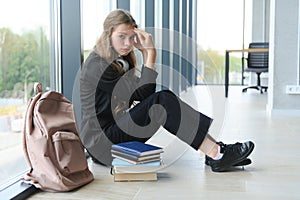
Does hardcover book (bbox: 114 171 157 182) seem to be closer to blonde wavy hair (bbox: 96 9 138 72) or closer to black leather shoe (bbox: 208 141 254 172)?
black leather shoe (bbox: 208 141 254 172)

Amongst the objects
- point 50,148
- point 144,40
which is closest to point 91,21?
point 144,40

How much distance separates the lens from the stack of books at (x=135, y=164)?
211cm

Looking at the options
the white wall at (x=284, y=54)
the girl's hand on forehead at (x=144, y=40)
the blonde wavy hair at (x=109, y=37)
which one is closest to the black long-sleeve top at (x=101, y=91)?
the blonde wavy hair at (x=109, y=37)

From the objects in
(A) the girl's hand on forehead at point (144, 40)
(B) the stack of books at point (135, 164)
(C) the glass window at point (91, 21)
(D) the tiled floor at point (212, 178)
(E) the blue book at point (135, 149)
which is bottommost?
(D) the tiled floor at point (212, 178)

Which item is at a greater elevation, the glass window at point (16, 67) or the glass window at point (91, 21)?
the glass window at point (91, 21)

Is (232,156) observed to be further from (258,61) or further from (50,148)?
(258,61)

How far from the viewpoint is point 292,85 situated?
4633 millimetres

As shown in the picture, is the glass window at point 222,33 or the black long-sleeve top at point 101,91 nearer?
the black long-sleeve top at point 101,91

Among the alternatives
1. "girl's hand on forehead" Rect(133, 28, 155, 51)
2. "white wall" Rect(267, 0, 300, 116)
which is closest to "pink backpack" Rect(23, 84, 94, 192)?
"girl's hand on forehead" Rect(133, 28, 155, 51)

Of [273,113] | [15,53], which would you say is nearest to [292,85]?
[273,113]

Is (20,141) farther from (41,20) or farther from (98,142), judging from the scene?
(41,20)

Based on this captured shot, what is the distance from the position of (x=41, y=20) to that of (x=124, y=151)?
821 mm

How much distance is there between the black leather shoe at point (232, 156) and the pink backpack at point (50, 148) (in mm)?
737

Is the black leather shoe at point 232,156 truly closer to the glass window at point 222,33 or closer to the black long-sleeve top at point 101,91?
the black long-sleeve top at point 101,91
